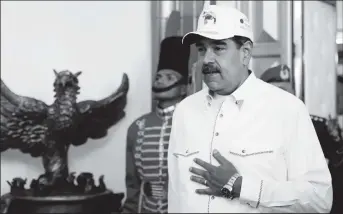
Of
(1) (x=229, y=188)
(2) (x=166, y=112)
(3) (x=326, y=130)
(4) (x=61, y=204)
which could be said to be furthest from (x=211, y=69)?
(4) (x=61, y=204)

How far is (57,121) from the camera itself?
1.30 m

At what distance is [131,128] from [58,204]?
0.75 ft

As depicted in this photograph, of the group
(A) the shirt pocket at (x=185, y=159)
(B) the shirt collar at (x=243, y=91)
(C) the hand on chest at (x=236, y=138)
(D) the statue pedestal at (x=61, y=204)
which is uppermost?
(B) the shirt collar at (x=243, y=91)

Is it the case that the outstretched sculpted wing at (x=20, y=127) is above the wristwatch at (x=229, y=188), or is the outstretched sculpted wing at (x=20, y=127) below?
above

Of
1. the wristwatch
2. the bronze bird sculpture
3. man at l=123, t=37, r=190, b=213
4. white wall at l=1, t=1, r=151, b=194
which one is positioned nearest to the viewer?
the wristwatch

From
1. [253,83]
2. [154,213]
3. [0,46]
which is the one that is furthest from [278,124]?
[0,46]

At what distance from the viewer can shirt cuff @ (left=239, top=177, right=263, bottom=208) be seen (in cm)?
59

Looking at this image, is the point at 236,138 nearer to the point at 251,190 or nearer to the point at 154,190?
the point at 251,190

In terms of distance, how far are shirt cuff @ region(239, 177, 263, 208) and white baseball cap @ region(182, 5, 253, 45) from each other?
0.51 feet

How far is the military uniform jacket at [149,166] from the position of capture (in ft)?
3.85

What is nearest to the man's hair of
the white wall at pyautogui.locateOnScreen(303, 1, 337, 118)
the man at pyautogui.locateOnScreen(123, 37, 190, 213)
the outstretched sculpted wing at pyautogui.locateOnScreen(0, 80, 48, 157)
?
the white wall at pyautogui.locateOnScreen(303, 1, 337, 118)

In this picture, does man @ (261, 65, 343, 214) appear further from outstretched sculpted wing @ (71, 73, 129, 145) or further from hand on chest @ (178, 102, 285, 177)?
outstretched sculpted wing @ (71, 73, 129, 145)

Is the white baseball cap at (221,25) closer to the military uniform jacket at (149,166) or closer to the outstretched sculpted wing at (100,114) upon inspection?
the military uniform jacket at (149,166)

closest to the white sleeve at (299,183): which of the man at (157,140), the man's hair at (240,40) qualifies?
the man's hair at (240,40)
